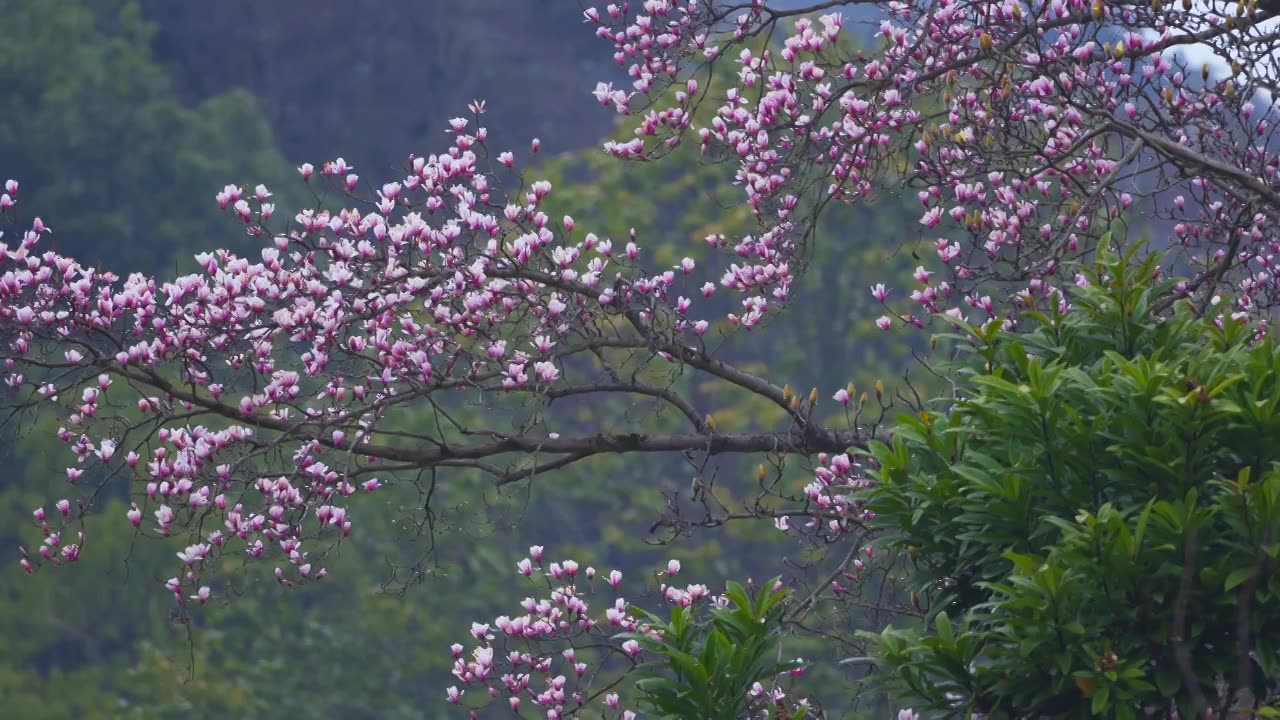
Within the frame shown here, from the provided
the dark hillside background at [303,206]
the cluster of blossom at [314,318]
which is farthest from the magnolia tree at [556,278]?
the dark hillside background at [303,206]

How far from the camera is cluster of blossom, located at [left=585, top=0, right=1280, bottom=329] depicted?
691 centimetres

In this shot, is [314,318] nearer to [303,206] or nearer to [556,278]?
[556,278]

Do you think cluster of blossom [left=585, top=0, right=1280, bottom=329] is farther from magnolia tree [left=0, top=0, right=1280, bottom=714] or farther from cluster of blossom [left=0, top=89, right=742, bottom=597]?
cluster of blossom [left=0, top=89, right=742, bottom=597]

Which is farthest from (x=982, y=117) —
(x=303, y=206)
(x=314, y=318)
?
(x=303, y=206)

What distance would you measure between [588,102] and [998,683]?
104 feet

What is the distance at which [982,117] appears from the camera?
7.42 m

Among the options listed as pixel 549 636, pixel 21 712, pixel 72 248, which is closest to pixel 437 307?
pixel 549 636

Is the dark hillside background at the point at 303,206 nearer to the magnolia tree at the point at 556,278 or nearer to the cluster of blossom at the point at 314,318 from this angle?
the magnolia tree at the point at 556,278

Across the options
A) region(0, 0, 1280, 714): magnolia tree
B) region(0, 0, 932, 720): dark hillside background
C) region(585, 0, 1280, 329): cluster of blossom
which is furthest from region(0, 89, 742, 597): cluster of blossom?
region(0, 0, 932, 720): dark hillside background

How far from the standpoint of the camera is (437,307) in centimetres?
701

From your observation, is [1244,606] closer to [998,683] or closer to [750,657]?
[998,683]

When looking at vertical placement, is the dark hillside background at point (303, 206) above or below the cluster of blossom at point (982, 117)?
above

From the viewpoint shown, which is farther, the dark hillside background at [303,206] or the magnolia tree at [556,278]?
the dark hillside background at [303,206]

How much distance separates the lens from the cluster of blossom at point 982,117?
6.91 meters
